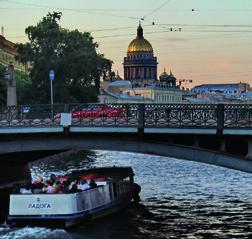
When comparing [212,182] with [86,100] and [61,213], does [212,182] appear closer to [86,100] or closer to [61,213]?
[61,213]

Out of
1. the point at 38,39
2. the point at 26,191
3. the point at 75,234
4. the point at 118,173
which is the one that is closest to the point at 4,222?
the point at 26,191

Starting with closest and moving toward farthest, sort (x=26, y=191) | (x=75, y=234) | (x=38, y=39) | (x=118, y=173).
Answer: (x=75, y=234) → (x=26, y=191) → (x=118, y=173) → (x=38, y=39)

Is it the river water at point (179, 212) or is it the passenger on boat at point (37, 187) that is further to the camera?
the passenger on boat at point (37, 187)

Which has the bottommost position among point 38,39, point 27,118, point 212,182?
point 212,182

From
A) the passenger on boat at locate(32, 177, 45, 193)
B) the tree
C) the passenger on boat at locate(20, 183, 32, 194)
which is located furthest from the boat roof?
the tree

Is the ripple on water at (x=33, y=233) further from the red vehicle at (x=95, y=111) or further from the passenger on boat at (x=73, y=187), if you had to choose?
the red vehicle at (x=95, y=111)

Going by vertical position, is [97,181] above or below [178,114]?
below

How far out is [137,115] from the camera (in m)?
29.6

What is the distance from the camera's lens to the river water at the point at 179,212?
2734cm

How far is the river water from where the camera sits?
89.7 ft

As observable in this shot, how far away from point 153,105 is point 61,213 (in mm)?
6234

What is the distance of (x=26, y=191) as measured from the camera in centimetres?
2909

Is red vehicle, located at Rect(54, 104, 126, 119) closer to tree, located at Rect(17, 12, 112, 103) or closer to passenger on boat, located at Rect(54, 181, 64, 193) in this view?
passenger on boat, located at Rect(54, 181, 64, 193)

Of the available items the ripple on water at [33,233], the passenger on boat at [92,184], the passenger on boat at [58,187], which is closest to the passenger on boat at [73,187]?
the passenger on boat at [58,187]
